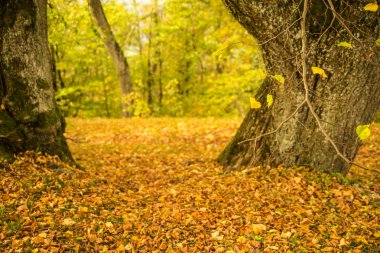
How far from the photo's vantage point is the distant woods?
47.7ft

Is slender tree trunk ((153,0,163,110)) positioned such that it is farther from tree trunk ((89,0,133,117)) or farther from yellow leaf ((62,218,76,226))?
yellow leaf ((62,218,76,226))

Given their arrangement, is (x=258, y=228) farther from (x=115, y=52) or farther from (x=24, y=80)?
(x=115, y=52)

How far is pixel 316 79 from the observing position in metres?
4.23

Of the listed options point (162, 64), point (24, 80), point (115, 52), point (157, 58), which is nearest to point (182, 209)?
point (24, 80)

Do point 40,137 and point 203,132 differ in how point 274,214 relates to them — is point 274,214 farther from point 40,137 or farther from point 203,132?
point 203,132

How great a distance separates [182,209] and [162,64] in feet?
52.6

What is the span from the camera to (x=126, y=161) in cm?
608

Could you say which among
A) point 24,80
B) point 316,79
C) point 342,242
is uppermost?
point 24,80

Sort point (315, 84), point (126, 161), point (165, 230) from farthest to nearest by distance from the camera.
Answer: point (126, 161) < point (315, 84) < point (165, 230)

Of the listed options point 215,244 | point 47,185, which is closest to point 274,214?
point 215,244

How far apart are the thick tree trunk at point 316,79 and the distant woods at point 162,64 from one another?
8.64m

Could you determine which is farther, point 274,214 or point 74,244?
point 274,214

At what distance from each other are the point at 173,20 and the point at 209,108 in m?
→ 5.08

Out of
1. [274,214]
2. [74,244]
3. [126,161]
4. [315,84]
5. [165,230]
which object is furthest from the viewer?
[126,161]
